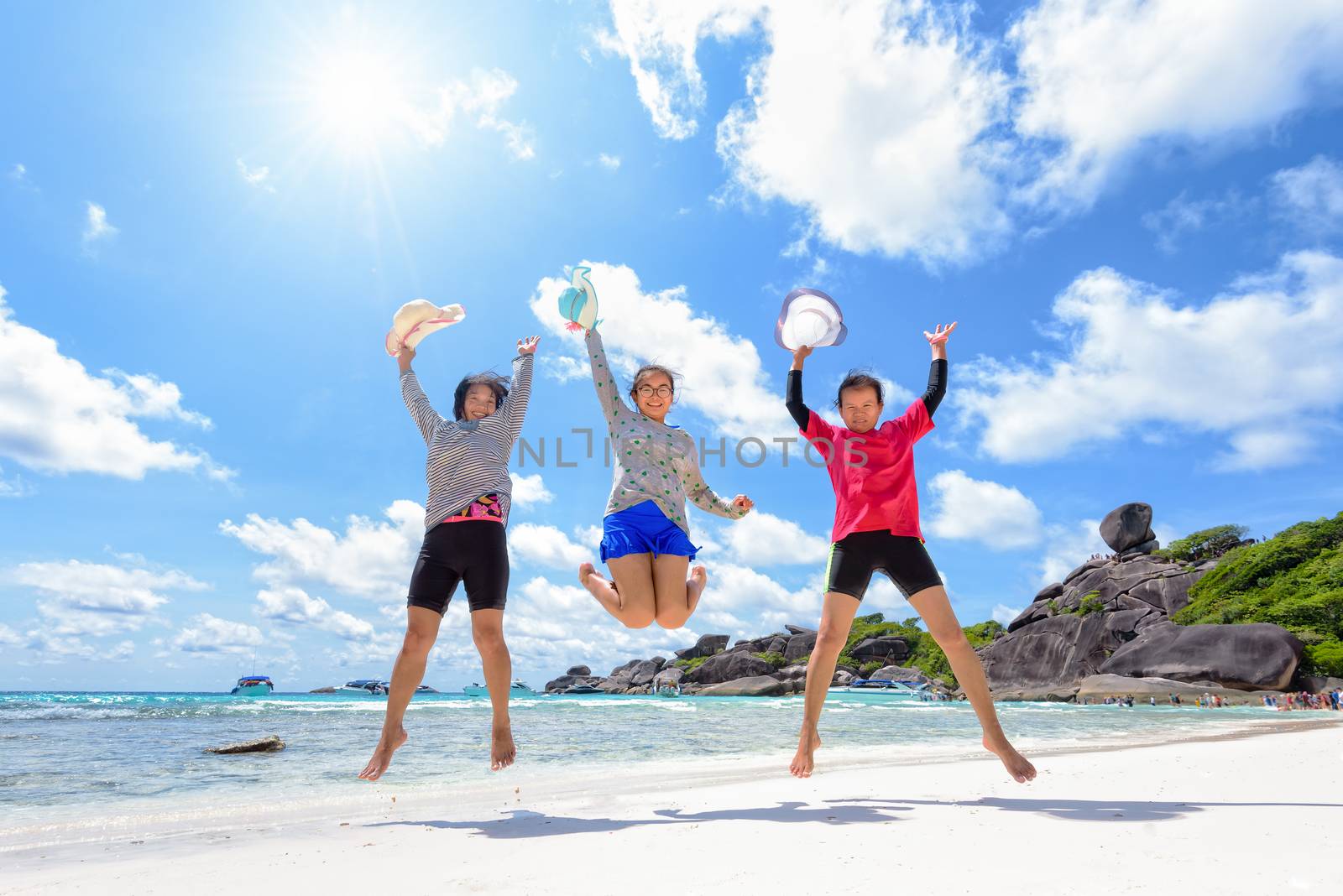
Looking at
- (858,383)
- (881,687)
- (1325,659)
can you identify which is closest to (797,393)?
(858,383)

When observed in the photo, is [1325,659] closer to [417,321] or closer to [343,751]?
[343,751]

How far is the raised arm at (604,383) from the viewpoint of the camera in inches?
215

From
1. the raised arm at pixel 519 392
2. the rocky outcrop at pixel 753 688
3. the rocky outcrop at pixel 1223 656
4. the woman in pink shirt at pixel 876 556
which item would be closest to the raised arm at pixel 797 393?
the woman in pink shirt at pixel 876 556

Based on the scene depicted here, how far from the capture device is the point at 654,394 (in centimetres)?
551

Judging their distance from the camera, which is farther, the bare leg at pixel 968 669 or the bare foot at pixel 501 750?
the bare foot at pixel 501 750

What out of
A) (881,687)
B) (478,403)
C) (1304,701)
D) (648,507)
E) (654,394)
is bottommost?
(881,687)

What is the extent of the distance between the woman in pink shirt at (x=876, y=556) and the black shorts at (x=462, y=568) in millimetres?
2036

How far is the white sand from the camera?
2.33 m

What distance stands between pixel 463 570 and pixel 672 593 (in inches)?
52.2

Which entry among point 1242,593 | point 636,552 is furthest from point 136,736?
point 1242,593

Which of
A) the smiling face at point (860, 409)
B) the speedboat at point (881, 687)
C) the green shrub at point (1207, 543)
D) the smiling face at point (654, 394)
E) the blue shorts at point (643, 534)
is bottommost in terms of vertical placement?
the speedboat at point (881, 687)

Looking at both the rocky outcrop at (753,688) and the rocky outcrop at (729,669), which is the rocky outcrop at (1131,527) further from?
the rocky outcrop at (729,669)

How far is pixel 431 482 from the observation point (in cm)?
486

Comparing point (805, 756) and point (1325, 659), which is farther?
point (1325, 659)
